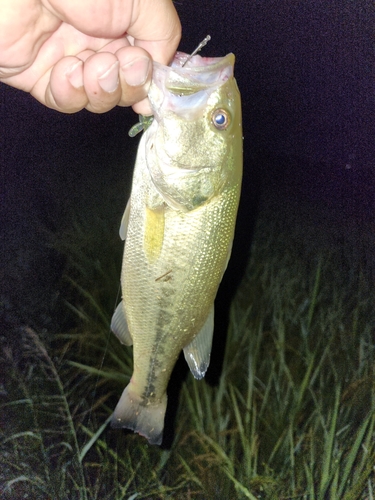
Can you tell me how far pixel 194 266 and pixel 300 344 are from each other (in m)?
2.25

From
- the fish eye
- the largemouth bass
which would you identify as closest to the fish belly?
the largemouth bass

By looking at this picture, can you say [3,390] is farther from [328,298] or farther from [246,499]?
[328,298]

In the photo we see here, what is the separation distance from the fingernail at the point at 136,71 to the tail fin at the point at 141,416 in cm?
98

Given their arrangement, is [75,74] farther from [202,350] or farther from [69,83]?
[202,350]

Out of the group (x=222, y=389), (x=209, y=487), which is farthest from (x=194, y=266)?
(x=209, y=487)

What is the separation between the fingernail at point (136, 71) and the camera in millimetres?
1000

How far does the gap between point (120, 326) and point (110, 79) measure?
75 cm

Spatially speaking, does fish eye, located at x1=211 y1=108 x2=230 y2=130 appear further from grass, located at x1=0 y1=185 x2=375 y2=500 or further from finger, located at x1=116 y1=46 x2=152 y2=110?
grass, located at x1=0 y1=185 x2=375 y2=500

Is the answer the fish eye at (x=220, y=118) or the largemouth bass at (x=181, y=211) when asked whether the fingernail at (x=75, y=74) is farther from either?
the fish eye at (x=220, y=118)

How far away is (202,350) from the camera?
130 centimetres

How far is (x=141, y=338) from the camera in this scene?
52.6 inches

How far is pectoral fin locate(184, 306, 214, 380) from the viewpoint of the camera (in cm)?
129

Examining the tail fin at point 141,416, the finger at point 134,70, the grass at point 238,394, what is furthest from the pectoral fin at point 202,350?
the grass at point 238,394

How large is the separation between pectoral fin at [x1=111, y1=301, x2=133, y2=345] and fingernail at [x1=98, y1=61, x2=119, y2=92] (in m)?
0.66
